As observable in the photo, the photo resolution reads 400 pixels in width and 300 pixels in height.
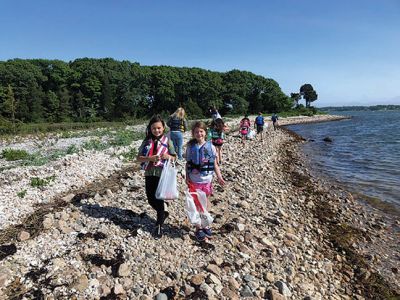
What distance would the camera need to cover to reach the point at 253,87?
307 feet

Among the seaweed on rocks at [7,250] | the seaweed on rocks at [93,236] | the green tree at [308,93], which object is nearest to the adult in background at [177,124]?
the seaweed on rocks at [93,236]

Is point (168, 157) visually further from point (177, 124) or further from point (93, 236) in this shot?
point (177, 124)

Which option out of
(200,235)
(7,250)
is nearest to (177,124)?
(200,235)

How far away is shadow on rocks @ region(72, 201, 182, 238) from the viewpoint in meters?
6.72

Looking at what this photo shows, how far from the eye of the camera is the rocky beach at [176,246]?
16.9 feet

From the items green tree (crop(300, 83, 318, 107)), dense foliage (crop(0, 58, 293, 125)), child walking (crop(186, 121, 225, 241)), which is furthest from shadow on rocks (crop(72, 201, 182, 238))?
green tree (crop(300, 83, 318, 107))

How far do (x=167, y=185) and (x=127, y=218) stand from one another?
1.62 m

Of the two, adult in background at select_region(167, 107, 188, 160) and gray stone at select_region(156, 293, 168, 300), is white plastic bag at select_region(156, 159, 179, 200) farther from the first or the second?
adult in background at select_region(167, 107, 188, 160)

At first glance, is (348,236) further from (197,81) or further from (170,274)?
(197,81)

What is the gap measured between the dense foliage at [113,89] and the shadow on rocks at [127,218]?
179 ft

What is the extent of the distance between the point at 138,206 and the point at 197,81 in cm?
7438

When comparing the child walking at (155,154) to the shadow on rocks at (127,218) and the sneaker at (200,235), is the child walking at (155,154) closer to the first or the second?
the shadow on rocks at (127,218)

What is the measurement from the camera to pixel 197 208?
6.54m

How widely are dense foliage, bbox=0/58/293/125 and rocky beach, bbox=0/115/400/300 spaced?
172 feet
